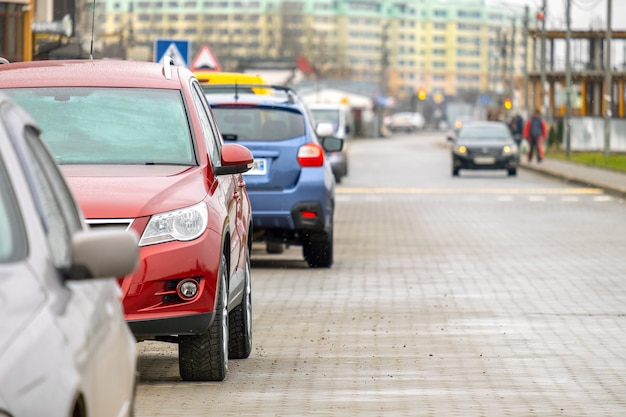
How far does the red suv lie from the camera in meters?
8.16

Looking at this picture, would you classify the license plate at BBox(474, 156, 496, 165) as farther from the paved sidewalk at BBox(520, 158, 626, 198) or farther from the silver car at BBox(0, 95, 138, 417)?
the silver car at BBox(0, 95, 138, 417)

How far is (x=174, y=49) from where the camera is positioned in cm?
2680

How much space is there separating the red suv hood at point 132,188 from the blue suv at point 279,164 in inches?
279

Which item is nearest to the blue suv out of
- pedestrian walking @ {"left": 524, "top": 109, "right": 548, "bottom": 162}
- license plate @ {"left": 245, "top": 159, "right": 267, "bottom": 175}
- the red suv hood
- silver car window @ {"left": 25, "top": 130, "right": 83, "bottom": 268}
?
license plate @ {"left": 245, "top": 159, "right": 267, "bottom": 175}

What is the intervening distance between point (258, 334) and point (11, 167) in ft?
22.9

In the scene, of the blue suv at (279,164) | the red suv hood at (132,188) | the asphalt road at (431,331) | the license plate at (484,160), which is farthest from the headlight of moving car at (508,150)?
the red suv hood at (132,188)

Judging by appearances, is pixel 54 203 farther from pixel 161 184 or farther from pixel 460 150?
pixel 460 150

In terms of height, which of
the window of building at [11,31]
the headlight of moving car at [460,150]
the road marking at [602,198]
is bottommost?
the road marking at [602,198]

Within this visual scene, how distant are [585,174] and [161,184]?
36.5 m

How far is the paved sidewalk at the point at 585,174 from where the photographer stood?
36.4 m

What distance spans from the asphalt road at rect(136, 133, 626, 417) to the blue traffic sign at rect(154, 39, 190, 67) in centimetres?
450

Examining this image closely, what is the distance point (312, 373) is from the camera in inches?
366

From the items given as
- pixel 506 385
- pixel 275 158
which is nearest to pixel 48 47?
pixel 275 158

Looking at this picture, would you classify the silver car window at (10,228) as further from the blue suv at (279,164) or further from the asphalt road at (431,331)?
the blue suv at (279,164)
